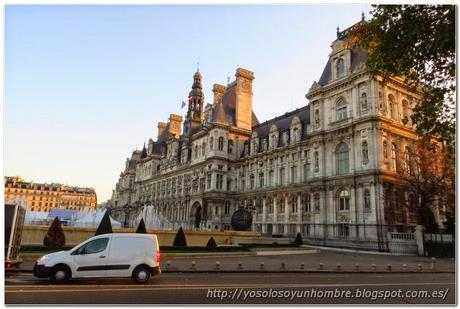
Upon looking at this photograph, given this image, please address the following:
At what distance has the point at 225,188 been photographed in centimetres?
5525

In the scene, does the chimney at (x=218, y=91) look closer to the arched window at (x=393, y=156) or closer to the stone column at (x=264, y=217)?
the stone column at (x=264, y=217)

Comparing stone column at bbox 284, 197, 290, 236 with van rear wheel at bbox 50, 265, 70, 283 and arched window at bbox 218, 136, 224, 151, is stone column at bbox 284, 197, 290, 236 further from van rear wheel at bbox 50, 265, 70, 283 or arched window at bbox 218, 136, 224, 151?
van rear wheel at bbox 50, 265, 70, 283

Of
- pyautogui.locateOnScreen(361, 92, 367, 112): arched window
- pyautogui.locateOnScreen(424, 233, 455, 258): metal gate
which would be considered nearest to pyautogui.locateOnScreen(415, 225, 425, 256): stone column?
pyautogui.locateOnScreen(424, 233, 455, 258): metal gate

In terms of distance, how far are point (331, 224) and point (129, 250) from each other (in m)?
28.5

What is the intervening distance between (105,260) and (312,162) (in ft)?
105

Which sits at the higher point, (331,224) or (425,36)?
(425,36)

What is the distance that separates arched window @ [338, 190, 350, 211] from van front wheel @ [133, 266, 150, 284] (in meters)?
28.0

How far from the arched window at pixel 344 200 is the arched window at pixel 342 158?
213 centimetres

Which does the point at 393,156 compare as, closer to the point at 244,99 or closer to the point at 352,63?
the point at 352,63

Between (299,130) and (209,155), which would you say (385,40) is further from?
(209,155)

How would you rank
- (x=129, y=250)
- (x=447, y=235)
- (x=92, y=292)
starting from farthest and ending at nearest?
1. (x=447, y=235)
2. (x=129, y=250)
3. (x=92, y=292)

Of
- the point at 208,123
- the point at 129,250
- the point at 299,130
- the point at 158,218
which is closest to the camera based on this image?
the point at 129,250

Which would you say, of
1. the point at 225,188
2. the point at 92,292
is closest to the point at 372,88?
the point at 225,188

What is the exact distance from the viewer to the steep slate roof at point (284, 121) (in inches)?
1886
